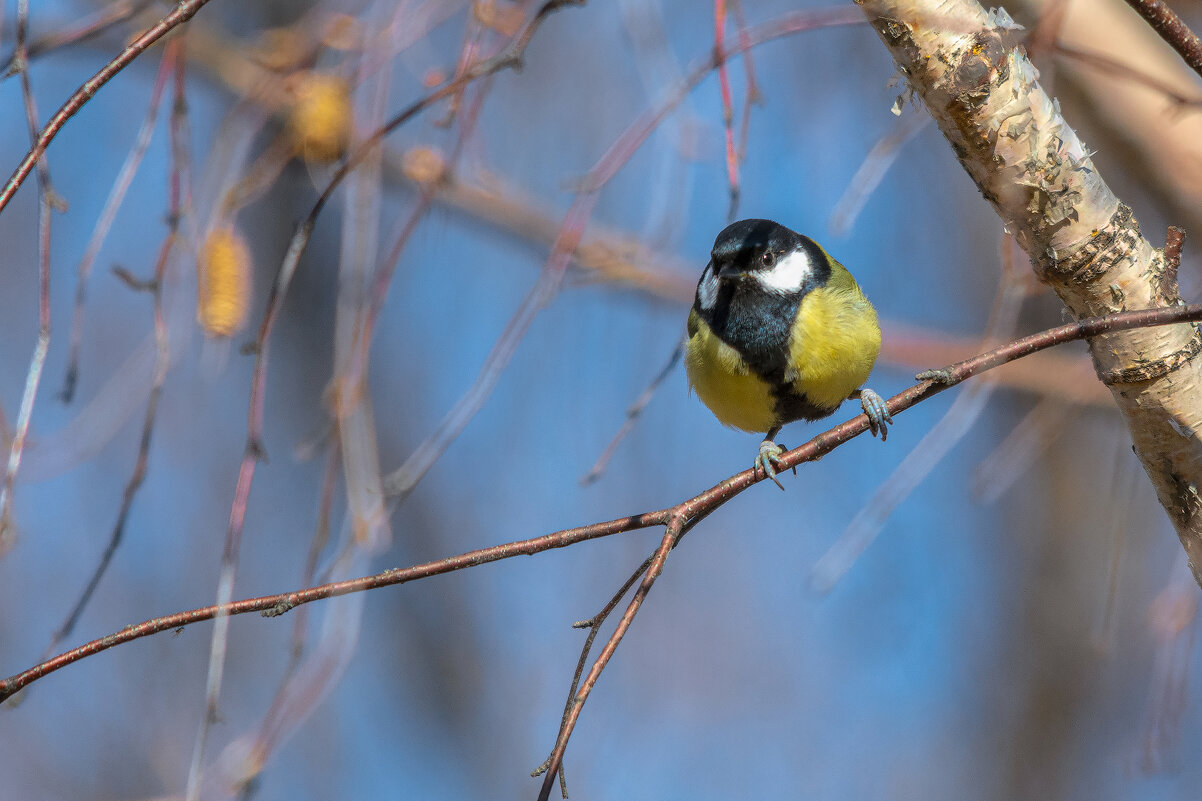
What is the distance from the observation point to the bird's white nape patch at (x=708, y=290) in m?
3.17

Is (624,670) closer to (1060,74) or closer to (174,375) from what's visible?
(174,375)

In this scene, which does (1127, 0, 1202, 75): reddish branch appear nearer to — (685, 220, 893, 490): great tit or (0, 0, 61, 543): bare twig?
(685, 220, 893, 490): great tit

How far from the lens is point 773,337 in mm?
2959

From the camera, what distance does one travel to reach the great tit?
9.64 ft

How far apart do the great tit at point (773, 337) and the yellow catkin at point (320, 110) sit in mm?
1103

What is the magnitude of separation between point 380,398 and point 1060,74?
4.50 metres

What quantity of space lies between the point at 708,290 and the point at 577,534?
5.80 feet

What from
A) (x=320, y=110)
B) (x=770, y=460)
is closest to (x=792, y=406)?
(x=770, y=460)

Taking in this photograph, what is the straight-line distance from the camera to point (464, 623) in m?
6.89

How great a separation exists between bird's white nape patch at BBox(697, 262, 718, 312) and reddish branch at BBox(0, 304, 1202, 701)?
55.1 inches

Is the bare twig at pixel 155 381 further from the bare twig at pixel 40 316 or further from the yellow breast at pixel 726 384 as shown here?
the yellow breast at pixel 726 384

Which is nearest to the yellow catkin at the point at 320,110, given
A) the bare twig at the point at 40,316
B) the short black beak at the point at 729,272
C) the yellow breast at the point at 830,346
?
the bare twig at the point at 40,316

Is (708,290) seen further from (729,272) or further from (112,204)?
(112,204)

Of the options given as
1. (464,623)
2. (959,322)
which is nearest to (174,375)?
(464,623)
